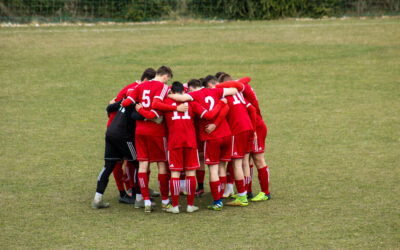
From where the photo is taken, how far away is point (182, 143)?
292 inches

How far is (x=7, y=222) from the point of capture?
718cm

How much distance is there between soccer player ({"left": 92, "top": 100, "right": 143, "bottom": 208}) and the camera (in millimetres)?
7754

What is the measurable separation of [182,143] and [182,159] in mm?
251

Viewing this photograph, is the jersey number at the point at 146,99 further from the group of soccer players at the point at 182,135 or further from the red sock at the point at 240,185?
the red sock at the point at 240,185

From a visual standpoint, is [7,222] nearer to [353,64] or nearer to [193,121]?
[193,121]

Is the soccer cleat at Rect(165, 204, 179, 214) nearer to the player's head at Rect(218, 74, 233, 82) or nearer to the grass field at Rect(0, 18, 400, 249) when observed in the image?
the grass field at Rect(0, 18, 400, 249)

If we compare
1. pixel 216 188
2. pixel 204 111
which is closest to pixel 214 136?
pixel 204 111

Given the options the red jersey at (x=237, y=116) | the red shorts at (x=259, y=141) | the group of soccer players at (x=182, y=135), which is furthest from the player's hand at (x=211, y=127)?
the red shorts at (x=259, y=141)

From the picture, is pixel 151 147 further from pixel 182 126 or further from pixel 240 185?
pixel 240 185

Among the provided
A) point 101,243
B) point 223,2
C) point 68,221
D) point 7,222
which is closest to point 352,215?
point 101,243

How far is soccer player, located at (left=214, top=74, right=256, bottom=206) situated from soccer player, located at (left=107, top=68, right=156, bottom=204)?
100 centimetres

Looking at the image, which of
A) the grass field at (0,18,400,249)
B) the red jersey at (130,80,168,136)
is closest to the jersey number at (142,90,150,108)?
the red jersey at (130,80,168,136)

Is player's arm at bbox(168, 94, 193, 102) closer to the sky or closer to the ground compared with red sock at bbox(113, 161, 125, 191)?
closer to the sky

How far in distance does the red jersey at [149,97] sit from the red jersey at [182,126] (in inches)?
5.5
